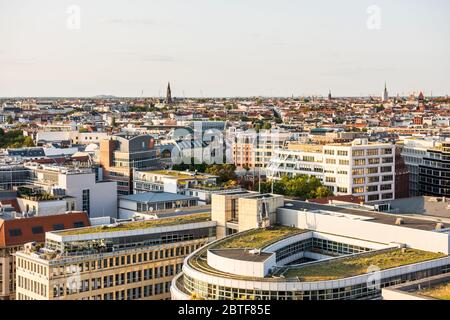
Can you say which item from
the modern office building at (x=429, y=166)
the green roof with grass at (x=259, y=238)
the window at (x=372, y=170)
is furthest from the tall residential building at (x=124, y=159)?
the green roof with grass at (x=259, y=238)

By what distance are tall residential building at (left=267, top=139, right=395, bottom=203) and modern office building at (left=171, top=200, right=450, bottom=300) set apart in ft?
46.5

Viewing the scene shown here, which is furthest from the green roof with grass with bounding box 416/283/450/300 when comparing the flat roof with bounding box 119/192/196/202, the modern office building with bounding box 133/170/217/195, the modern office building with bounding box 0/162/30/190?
the modern office building with bounding box 0/162/30/190

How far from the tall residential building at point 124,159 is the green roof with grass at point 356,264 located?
63.9ft

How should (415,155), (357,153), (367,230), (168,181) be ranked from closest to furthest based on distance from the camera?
(367,230)
(168,181)
(357,153)
(415,155)

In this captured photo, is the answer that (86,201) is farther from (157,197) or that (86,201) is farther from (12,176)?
(12,176)

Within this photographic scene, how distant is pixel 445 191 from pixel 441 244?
22712 millimetres

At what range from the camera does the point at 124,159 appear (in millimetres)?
36094

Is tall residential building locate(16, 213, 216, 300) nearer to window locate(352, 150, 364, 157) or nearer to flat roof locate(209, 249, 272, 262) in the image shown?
flat roof locate(209, 249, 272, 262)

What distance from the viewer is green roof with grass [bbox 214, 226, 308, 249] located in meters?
17.9

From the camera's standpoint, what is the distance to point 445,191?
39.6m

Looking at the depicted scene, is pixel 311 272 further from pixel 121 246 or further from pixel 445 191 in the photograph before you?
pixel 445 191

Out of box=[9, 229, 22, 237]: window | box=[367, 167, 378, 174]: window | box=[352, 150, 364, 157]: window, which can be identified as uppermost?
box=[352, 150, 364, 157]: window

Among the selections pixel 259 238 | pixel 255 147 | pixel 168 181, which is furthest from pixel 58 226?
pixel 255 147

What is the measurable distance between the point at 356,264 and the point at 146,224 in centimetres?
651
